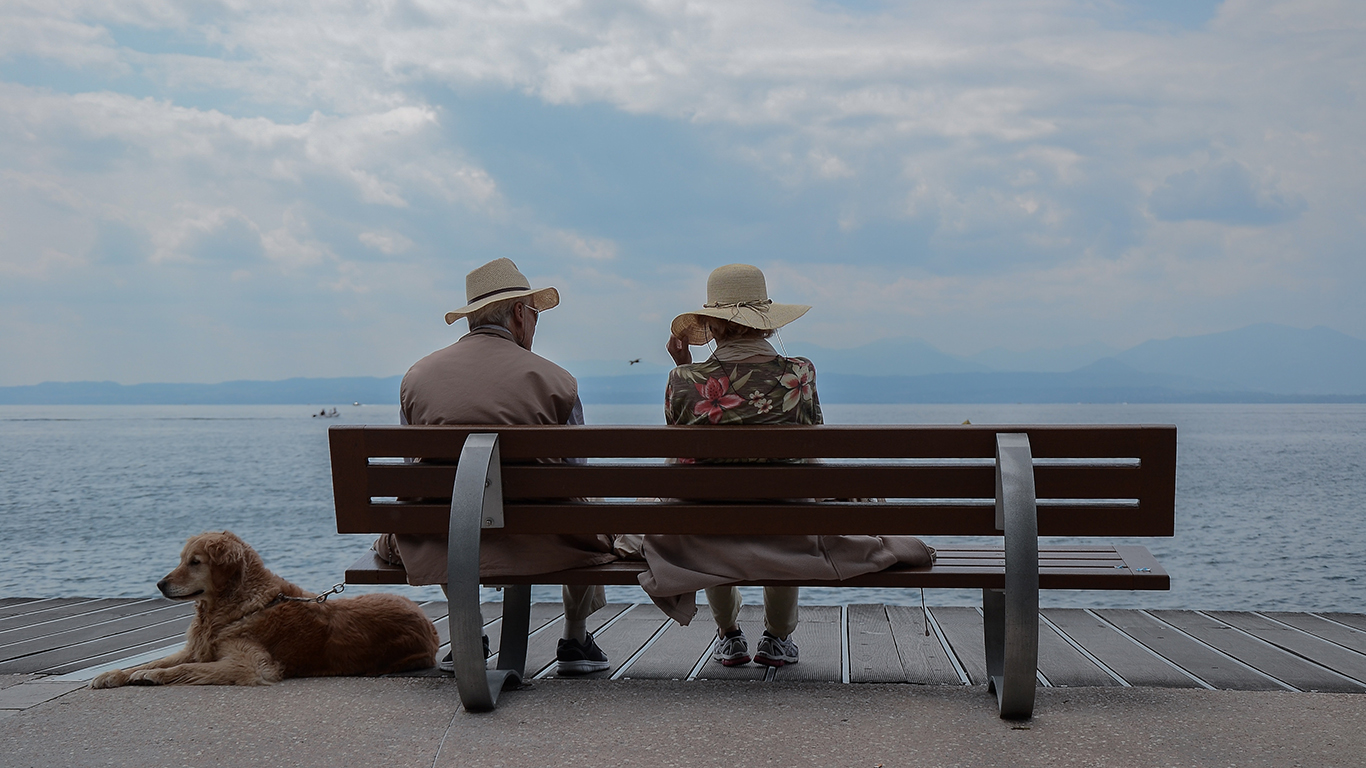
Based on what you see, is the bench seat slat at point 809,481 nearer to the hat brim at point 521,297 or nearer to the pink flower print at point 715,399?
the pink flower print at point 715,399

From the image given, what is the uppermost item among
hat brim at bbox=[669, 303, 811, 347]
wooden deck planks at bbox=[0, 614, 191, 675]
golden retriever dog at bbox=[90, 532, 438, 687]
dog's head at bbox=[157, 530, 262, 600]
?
hat brim at bbox=[669, 303, 811, 347]

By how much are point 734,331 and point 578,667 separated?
4.53ft

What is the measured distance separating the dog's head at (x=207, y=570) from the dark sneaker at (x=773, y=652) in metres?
1.94

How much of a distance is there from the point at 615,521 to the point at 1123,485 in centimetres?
154

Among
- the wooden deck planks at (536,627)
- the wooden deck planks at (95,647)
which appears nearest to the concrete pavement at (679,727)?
the wooden deck planks at (536,627)

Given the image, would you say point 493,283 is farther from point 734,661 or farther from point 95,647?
point 95,647

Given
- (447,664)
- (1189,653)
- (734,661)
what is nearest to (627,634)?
(734,661)

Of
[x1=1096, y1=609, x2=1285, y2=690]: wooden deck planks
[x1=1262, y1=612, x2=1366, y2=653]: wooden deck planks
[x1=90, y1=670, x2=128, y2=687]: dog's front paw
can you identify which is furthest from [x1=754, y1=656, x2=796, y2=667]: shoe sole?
[x1=1262, y1=612, x2=1366, y2=653]: wooden deck planks

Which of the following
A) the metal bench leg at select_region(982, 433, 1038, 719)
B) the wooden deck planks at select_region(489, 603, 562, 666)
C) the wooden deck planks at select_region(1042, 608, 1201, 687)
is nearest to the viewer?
the metal bench leg at select_region(982, 433, 1038, 719)

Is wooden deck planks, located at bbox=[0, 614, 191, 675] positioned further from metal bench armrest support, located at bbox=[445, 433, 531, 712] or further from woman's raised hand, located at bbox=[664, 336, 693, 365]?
woman's raised hand, located at bbox=[664, 336, 693, 365]

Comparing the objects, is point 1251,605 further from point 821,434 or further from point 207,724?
point 207,724

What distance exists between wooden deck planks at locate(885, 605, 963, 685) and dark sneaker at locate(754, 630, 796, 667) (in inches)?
17.3

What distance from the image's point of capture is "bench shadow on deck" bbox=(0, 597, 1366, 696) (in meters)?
3.62

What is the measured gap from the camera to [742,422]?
3312 mm
